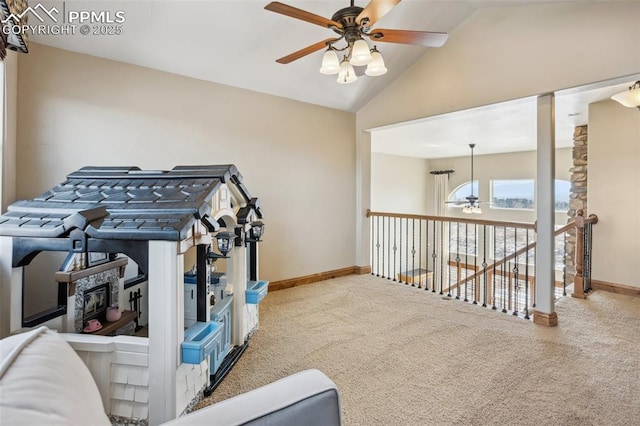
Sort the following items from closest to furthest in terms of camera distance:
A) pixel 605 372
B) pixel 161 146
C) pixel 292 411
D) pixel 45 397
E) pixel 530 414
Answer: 1. pixel 45 397
2. pixel 292 411
3. pixel 530 414
4. pixel 605 372
5. pixel 161 146

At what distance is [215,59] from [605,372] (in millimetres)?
4048

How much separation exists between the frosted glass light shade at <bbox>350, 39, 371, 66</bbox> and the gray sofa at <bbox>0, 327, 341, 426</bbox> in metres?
1.96

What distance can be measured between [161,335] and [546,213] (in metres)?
3.23

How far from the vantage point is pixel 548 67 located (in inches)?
114

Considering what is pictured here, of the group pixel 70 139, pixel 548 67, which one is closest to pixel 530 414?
pixel 548 67

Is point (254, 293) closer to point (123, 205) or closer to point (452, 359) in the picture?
point (123, 205)

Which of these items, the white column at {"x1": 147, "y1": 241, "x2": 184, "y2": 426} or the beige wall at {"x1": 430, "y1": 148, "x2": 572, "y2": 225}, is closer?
the white column at {"x1": 147, "y1": 241, "x2": 184, "y2": 426}

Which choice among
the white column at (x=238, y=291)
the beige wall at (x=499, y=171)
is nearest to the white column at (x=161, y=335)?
the white column at (x=238, y=291)

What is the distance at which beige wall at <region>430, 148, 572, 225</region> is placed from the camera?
7.01 metres

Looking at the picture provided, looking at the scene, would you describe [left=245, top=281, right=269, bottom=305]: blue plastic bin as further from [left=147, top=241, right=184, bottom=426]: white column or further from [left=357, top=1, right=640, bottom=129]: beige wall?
[left=357, top=1, right=640, bottom=129]: beige wall

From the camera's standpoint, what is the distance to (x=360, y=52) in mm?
2141

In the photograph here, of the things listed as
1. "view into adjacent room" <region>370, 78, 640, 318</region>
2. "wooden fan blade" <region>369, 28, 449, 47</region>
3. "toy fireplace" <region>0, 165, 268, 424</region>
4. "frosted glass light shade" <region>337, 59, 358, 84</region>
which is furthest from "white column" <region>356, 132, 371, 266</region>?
"toy fireplace" <region>0, 165, 268, 424</region>

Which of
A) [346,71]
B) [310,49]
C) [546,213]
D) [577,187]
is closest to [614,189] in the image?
[577,187]

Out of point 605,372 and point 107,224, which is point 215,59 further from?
point 605,372
